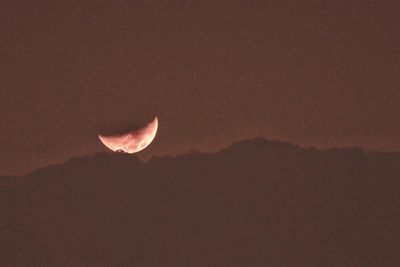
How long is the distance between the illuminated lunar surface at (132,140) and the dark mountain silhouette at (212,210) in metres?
0.14

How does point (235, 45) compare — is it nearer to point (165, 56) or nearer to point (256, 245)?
point (165, 56)

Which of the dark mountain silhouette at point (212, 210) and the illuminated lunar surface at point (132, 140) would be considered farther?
the dark mountain silhouette at point (212, 210)

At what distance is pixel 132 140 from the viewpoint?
2.57 meters

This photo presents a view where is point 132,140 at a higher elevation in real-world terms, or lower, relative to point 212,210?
higher

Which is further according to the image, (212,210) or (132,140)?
(212,210)

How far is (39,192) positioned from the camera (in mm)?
2658

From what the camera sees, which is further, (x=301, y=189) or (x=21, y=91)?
(x=301, y=189)

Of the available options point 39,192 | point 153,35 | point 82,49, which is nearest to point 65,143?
point 39,192

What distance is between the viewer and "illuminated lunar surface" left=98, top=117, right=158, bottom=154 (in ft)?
8.38

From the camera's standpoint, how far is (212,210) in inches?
109

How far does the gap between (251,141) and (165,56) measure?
538mm

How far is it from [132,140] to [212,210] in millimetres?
505

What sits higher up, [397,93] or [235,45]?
[235,45]

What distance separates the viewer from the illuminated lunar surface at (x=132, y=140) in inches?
101
